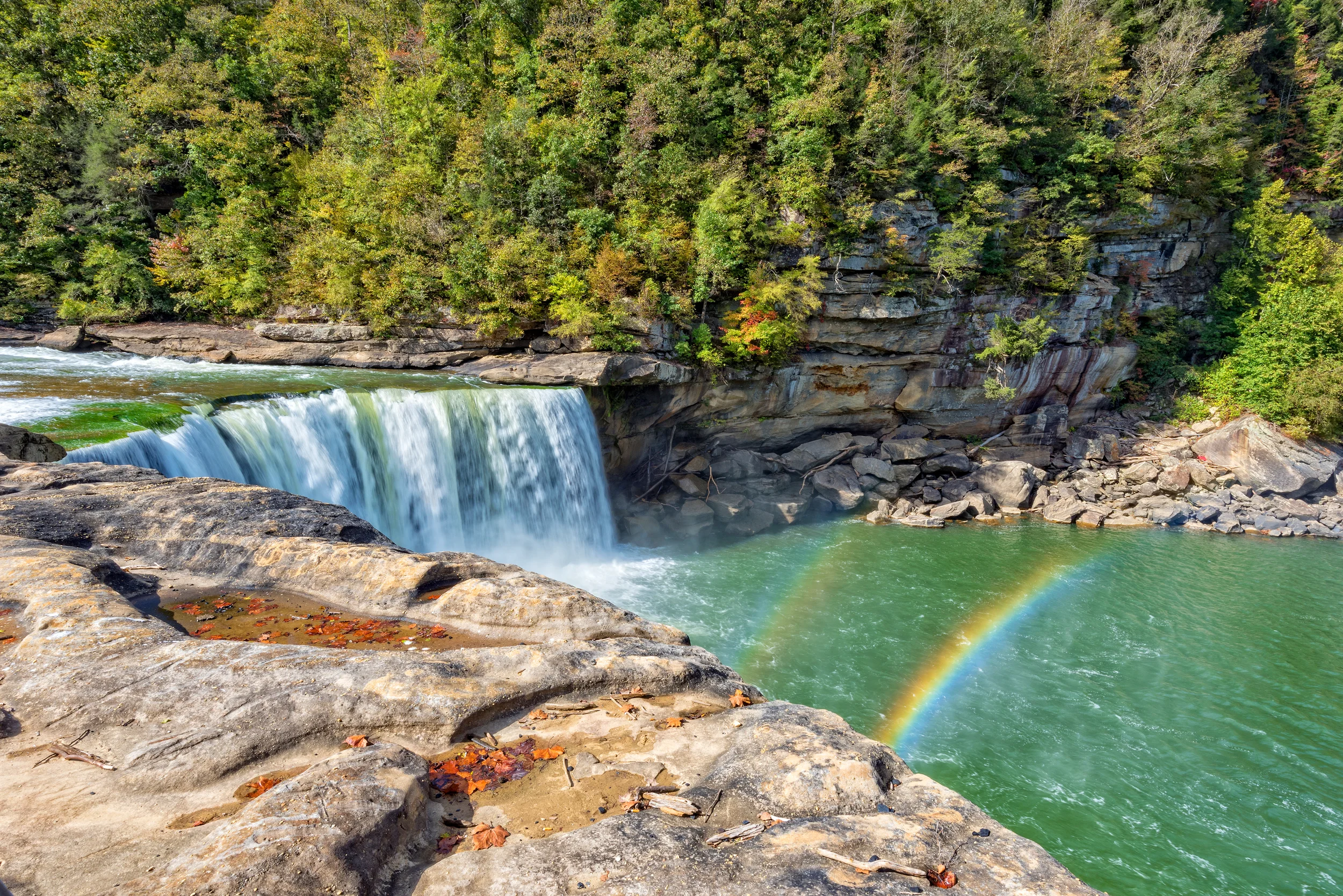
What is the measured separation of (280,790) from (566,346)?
15.8 m

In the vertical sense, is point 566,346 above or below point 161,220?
below

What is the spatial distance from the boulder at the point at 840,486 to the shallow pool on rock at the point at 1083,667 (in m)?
1.10

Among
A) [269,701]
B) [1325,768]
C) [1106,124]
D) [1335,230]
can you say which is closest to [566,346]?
[269,701]

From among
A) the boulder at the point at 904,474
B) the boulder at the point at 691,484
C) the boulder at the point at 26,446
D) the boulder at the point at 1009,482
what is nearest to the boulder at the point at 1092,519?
the boulder at the point at 1009,482

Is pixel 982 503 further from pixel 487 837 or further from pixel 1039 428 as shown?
pixel 487 837

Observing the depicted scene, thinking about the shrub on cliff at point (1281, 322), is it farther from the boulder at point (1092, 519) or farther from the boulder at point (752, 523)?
the boulder at point (752, 523)

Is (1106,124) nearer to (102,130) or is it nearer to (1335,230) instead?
(1335,230)

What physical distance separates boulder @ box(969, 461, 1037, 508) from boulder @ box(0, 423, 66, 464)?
2233 centimetres

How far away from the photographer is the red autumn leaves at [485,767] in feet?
10.9

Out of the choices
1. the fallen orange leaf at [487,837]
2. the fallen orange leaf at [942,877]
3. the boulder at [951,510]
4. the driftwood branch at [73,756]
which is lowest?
the boulder at [951,510]

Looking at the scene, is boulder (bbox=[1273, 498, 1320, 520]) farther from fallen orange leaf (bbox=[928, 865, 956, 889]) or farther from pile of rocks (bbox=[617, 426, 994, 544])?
fallen orange leaf (bbox=[928, 865, 956, 889])

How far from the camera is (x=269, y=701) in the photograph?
347 cm

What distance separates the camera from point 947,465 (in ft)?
67.4

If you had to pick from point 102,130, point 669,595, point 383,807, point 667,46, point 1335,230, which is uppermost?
point 667,46
